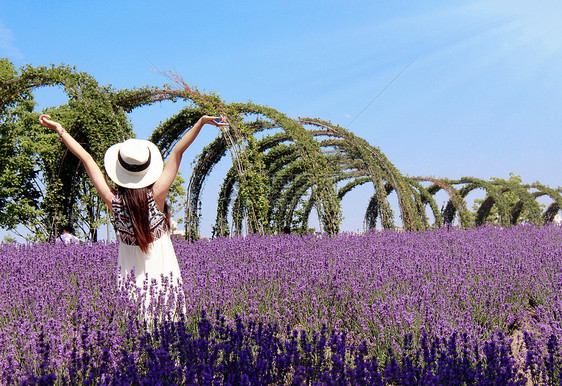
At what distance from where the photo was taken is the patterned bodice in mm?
3439

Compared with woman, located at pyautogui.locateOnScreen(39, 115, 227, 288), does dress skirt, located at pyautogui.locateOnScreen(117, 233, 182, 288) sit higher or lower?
lower

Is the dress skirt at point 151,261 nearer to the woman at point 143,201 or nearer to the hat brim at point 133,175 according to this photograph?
the woman at point 143,201

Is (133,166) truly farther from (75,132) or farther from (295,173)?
(295,173)

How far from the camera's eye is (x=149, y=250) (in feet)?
11.5

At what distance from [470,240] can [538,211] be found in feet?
33.7

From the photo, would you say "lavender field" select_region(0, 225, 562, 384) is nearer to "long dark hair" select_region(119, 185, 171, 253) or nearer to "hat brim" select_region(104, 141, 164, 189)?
"long dark hair" select_region(119, 185, 171, 253)

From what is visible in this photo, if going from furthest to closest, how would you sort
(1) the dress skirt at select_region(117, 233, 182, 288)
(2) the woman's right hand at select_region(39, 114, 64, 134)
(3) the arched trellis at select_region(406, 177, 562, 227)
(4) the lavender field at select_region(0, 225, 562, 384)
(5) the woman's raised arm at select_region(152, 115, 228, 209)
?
(3) the arched trellis at select_region(406, 177, 562, 227), (2) the woman's right hand at select_region(39, 114, 64, 134), (1) the dress skirt at select_region(117, 233, 182, 288), (5) the woman's raised arm at select_region(152, 115, 228, 209), (4) the lavender field at select_region(0, 225, 562, 384)

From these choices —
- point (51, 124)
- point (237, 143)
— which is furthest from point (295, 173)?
point (51, 124)

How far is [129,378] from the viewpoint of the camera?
212 cm

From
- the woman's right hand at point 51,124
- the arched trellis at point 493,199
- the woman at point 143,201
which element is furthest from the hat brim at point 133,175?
the arched trellis at point 493,199

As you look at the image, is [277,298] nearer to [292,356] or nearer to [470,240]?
[292,356]

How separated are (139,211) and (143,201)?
8cm

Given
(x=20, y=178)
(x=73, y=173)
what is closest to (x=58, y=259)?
(x=73, y=173)

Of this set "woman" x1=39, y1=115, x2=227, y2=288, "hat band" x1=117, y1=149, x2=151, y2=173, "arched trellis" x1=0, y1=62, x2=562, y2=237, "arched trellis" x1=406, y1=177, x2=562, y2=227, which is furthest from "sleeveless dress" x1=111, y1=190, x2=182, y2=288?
"arched trellis" x1=406, y1=177, x2=562, y2=227
